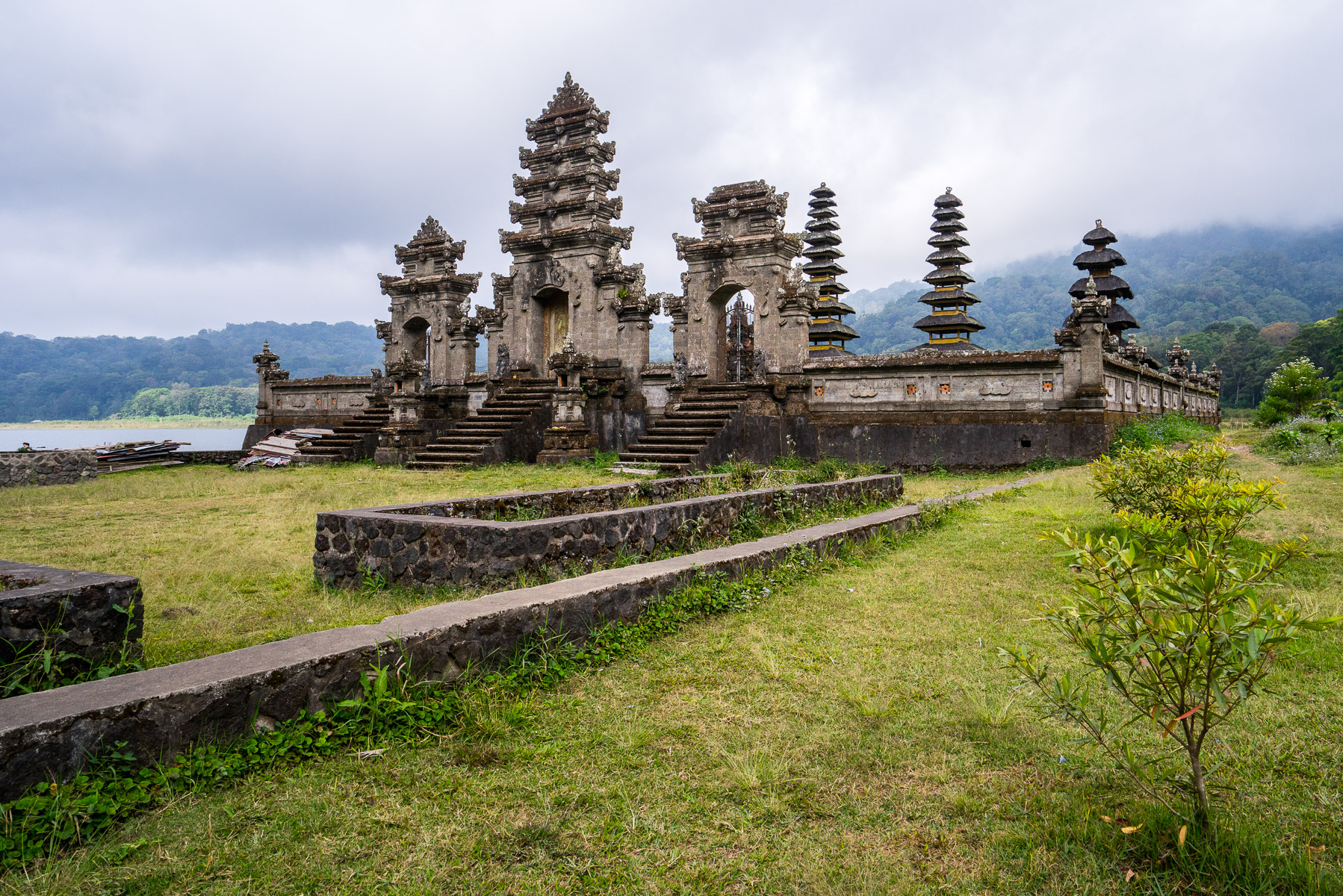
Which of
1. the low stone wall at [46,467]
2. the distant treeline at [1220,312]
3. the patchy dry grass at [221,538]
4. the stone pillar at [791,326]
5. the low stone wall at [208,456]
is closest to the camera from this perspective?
the patchy dry grass at [221,538]

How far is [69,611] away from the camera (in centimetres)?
412

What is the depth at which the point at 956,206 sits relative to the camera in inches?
1599

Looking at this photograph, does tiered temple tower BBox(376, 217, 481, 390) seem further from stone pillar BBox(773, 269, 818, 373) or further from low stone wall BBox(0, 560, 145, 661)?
low stone wall BBox(0, 560, 145, 661)

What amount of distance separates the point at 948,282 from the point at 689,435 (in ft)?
87.4

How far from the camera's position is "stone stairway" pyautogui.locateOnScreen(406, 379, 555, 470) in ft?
63.3

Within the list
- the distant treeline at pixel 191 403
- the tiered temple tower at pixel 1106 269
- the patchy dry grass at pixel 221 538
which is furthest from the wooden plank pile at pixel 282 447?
the distant treeline at pixel 191 403

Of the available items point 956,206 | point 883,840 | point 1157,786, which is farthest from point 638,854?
point 956,206

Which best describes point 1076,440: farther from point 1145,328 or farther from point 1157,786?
point 1145,328

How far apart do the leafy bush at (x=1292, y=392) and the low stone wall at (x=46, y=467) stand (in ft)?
135

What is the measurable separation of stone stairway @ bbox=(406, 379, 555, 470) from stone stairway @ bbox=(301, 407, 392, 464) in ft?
10.8

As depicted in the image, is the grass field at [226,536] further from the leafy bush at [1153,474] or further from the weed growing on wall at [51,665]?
the leafy bush at [1153,474]

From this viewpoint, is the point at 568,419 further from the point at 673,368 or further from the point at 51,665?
the point at 51,665

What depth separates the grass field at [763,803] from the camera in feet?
8.37

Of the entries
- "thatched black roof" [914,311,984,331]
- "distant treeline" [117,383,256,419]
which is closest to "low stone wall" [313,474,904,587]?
"thatched black roof" [914,311,984,331]
